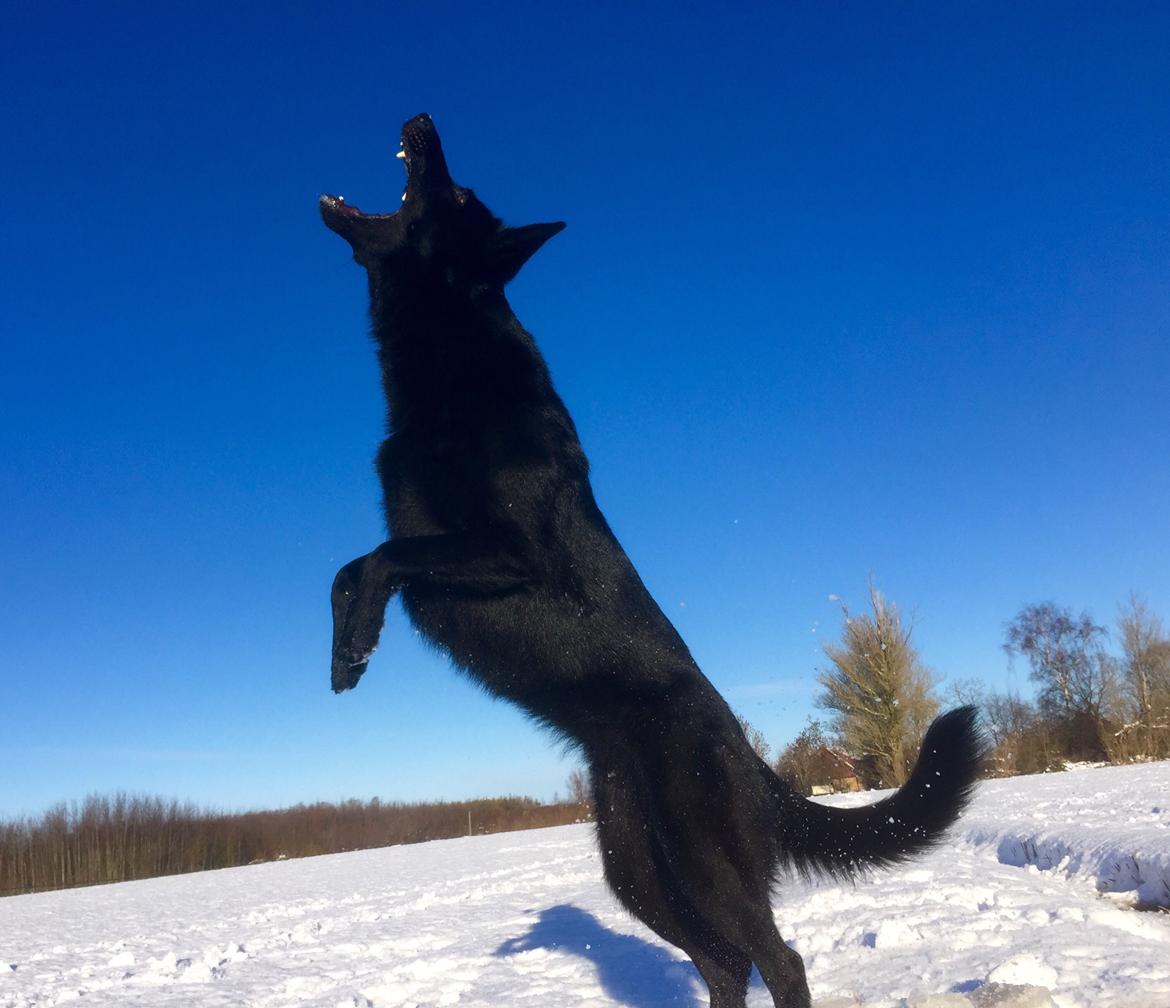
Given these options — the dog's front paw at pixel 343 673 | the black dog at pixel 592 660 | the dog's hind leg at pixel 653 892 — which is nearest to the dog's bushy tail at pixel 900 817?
the black dog at pixel 592 660

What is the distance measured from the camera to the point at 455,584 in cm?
294

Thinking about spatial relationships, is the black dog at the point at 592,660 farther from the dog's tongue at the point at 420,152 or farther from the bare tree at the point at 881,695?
the bare tree at the point at 881,695

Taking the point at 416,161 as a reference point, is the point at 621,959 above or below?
below

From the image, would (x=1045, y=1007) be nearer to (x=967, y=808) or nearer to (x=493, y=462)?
(x=967, y=808)

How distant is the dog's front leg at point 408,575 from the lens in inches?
112

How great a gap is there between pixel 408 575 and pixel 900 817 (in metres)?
2.23

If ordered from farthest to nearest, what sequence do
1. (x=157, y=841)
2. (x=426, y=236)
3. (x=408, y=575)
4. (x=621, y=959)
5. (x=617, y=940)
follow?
(x=157, y=841)
(x=617, y=940)
(x=621, y=959)
(x=426, y=236)
(x=408, y=575)

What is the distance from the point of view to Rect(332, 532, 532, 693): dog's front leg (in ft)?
Answer: 9.35

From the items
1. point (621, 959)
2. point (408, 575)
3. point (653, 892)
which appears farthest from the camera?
point (621, 959)

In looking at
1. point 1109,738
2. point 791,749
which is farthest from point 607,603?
point 1109,738

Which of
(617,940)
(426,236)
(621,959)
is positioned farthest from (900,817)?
(426,236)

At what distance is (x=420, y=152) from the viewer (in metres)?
3.82

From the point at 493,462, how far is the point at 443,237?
52.3 inches

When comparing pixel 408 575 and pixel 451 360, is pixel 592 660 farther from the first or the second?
pixel 451 360
